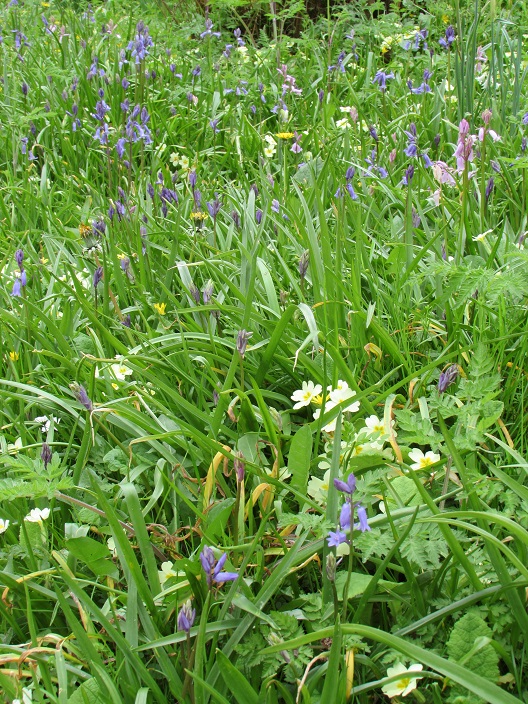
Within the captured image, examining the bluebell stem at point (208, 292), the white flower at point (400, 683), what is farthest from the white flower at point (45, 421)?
the white flower at point (400, 683)

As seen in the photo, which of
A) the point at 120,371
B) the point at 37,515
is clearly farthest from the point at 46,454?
the point at 120,371

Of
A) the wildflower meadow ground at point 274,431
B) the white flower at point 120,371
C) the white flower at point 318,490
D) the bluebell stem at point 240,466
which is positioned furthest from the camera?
the white flower at point 120,371

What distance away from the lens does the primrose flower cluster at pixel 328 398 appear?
1609mm

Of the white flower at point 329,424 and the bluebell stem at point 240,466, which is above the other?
the bluebell stem at point 240,466

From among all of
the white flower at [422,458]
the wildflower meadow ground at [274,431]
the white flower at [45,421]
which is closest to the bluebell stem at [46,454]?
the wildflower meadow ground at [274,431]

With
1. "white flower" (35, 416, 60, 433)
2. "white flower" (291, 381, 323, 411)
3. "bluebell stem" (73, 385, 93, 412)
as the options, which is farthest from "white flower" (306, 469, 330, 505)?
"white flower" (35, 416, 60, 433)

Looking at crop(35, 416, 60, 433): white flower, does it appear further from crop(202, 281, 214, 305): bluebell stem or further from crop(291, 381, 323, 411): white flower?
crop(291, 381, 323, 411): white flower

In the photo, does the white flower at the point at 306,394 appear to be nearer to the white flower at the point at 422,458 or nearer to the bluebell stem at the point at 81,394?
the white flower at the point at 422,458

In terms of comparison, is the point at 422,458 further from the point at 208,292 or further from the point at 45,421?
the point at 45,421

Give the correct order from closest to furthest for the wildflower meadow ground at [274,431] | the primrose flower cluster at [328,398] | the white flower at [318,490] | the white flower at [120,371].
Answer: the wildflower meadow ground at [274,431] → the white flower at [318,490] → the primrose flower cluster at [328,398] → the white flower at [120,371]

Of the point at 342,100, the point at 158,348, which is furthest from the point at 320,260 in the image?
the point at 342,100

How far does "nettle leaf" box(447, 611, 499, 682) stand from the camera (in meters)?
1.09

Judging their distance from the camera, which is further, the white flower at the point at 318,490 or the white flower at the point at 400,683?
the white flower at the point at 318,490

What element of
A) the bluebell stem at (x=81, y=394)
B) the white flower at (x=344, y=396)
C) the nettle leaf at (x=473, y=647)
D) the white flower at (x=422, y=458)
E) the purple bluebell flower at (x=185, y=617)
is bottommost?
the nettle leaf at (x=473, y=647)
